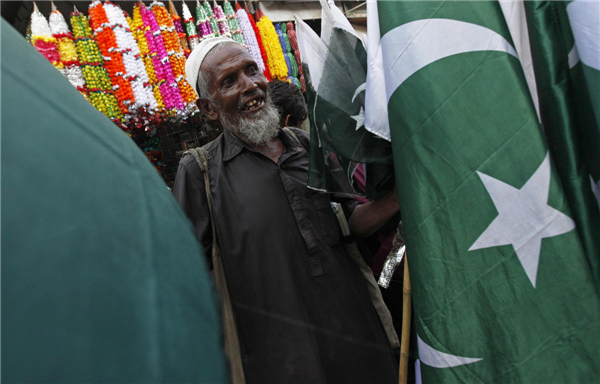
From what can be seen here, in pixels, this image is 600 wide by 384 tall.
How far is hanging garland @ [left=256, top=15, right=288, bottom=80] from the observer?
3840mm

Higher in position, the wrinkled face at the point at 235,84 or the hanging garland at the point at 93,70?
the hanging garland at the point at 93,70

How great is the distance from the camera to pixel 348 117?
3.63 feet

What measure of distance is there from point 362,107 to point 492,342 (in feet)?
2.29

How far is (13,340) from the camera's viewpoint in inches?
13.4

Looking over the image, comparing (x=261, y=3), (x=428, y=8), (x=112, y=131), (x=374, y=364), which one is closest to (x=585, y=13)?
(x=428, y=8)

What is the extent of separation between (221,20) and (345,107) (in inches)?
118

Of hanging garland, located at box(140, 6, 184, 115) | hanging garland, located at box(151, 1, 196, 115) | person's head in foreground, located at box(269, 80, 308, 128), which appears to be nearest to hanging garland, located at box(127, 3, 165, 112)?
hanging garland, located at box(140, 6, 184, 115)

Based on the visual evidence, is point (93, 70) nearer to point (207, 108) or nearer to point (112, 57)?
point (112, 57)

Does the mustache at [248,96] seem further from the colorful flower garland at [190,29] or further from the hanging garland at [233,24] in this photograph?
the hanging garland at [233,24]

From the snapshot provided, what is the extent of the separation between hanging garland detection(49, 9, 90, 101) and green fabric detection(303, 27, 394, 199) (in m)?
2.46

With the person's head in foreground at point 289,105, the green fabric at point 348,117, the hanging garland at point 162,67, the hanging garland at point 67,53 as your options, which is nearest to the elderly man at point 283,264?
the green fabric at point 348,117

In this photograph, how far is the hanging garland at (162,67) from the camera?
3.13 meters

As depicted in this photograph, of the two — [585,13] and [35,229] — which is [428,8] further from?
[35,229]

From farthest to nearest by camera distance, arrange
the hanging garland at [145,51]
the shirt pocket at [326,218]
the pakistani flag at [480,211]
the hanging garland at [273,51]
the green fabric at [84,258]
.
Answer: the hanging garland at [273,51] < the hanging garland at [145,51] < the shirt pocket at [326,218] < the pakistani flag at [480,211] < the green fabric at [84,258]
